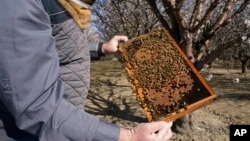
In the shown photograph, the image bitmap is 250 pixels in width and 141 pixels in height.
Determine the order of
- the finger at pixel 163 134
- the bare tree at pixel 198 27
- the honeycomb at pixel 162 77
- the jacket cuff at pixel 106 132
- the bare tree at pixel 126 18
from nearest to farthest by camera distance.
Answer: the jacket cuff at pixel 106 132 < the finger at pixel 163 134 < the honeycomb at pixel 162 77 < the bare tree at pixel 198 27 < the bare tree at pixel 126 18

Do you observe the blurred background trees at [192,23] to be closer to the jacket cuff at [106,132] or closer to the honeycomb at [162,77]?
the honeycomb at [162,77]

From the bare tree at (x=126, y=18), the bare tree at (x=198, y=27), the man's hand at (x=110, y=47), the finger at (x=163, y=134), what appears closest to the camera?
the finger at (x=163, y=134)

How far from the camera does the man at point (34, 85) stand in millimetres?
1312

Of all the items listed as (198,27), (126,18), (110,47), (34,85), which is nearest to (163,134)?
(34,85)

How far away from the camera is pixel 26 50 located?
1340 mm

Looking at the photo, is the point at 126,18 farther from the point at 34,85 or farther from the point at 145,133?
the point at 34,85

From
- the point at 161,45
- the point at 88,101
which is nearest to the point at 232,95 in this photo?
the point at 88,101

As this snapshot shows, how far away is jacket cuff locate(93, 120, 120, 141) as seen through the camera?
153cm

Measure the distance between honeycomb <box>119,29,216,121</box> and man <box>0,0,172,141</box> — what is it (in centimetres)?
77

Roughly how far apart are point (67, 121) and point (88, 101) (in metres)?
7.92

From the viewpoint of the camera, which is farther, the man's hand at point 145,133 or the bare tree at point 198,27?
the bare tree at point 198,27

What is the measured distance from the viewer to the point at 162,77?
101 inches

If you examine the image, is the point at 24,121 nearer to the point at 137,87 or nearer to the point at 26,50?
the point at 26,50

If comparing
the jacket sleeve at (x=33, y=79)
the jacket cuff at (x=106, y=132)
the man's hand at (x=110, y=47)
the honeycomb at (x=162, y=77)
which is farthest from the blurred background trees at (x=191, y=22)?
the jacket sleeve at (x=33, y=79)
